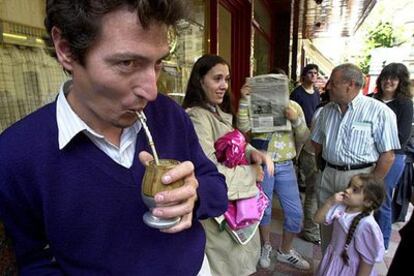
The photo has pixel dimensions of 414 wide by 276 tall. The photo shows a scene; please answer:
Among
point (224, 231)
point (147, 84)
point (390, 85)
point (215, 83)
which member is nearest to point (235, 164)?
point (224, 231)

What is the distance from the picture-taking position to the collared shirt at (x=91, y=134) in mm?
798

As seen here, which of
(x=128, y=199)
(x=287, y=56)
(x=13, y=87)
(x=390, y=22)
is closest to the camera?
(x=128, y=199)

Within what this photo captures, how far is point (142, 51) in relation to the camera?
0.74 m

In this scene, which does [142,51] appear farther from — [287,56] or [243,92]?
[287,56]

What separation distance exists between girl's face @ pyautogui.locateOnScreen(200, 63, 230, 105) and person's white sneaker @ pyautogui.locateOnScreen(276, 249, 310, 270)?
1570 millimetres

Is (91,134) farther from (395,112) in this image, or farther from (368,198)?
(395,112)

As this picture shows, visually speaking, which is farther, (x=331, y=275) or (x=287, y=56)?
(x=287, y=56)

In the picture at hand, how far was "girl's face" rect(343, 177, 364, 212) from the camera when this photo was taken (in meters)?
2.01

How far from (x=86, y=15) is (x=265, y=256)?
2595 millimetres

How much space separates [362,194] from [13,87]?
2.02 metres

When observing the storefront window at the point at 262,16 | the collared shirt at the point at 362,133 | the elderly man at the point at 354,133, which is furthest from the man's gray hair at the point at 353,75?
the storefront window at the point at 262,16

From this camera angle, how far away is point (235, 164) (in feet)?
5.75

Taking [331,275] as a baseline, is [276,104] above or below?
above

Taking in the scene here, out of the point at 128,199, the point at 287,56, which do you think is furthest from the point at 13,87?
the point at 287,56
